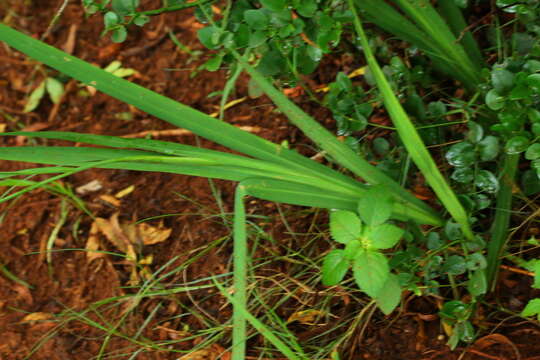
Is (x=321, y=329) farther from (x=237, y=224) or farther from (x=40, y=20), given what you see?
(x=40, y=20)

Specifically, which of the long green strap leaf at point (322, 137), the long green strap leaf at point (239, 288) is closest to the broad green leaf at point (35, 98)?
the long green strap leaf at point (322, 137)

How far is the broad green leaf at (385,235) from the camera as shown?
1.13m

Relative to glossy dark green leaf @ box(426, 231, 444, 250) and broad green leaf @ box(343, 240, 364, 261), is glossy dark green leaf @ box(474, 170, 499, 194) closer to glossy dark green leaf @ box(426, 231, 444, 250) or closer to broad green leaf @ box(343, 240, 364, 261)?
glossy dark green leaf @ box(426, 231, 444, 250)

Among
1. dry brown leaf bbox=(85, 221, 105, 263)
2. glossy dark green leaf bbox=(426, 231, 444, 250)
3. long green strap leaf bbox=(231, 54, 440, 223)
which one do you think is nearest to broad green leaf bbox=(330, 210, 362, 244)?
long green strap leaf bbox=(231, 54, 440, 223)

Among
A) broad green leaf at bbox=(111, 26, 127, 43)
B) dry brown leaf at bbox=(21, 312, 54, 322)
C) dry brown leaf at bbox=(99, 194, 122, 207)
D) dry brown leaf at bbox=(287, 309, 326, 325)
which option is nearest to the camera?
broad green leaf at bbox=(111, 26, 127, 43)

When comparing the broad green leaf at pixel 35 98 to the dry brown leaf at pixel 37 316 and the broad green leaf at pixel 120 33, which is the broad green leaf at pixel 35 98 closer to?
the dry brown leaf at pixel 37 316

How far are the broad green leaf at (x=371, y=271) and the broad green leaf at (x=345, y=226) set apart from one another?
4cm

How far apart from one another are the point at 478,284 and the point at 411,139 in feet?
0.99

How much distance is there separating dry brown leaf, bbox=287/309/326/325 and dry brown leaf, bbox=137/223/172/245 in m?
0.46

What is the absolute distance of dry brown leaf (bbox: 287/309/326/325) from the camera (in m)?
1.49

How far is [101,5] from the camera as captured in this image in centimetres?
133

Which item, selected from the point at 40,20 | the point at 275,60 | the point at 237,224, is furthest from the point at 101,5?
the point at 40,20

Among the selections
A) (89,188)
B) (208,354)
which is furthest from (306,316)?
(89,188)

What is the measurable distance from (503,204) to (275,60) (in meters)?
0.55
